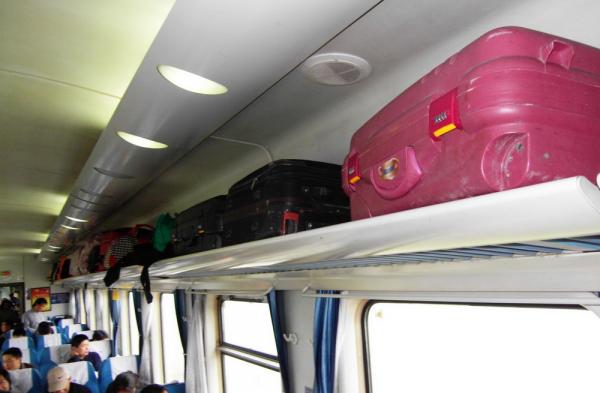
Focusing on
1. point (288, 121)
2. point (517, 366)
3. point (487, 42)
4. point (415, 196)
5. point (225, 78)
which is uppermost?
point (288, 121)

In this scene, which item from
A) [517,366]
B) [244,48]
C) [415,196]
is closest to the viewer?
[415,196]

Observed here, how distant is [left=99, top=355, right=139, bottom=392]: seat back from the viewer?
5.97 m

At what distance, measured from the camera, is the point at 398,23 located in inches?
72.0

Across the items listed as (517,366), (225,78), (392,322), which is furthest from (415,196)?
(392,322)

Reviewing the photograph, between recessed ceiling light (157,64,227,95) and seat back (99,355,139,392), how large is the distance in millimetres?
5389

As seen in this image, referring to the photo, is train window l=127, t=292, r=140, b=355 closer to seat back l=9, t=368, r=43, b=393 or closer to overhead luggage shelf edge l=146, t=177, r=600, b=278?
seat back l=9, t=368, r=43, b=393

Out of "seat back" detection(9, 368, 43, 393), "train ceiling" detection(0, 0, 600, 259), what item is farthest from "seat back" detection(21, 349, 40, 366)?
"train ceiling" detection(0, 0, 600, 259)

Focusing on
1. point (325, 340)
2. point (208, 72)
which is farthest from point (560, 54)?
point (325, 340)

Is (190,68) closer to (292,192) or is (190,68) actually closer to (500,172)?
(292,192)

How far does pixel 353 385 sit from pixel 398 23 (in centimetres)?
212

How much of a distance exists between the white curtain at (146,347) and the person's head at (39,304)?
30.4ft

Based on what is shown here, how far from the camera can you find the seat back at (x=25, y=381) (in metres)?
5.89

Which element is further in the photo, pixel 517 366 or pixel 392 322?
pixel 392 322

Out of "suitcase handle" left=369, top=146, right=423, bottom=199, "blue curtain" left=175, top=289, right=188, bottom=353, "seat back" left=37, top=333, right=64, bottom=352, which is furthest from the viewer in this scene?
"seat back" left=37, top=333, right=64, bottom=352
